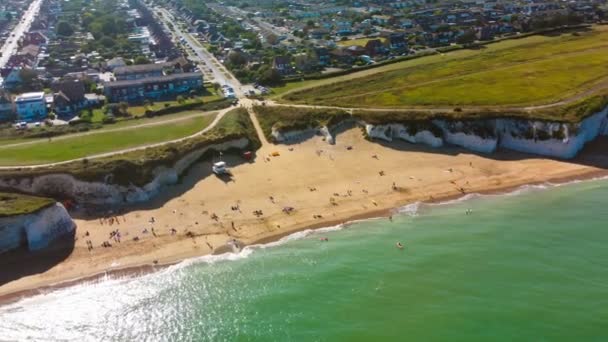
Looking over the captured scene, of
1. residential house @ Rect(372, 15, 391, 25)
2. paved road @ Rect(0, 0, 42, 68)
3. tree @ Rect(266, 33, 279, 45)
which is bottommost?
paved road @ Rect(0, 0, 42, 68)

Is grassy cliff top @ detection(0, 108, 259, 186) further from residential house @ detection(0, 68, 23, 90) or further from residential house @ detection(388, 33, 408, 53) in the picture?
residential house @ detection(388, 33, 408, 53)

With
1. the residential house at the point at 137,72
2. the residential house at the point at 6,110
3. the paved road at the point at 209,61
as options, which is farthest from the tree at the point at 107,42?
the residential house at the point at 6,110

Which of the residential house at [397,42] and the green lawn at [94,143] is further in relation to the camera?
the residential house at [397,42]

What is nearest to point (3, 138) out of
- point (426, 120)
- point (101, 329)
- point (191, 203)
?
point (191, 203)

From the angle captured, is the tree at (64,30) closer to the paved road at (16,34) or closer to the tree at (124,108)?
the paved road at (16,34)

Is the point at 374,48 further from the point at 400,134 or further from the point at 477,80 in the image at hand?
the point at 400,134

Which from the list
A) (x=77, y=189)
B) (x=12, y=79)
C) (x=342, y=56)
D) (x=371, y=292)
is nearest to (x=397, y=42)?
(x=342, y=56)

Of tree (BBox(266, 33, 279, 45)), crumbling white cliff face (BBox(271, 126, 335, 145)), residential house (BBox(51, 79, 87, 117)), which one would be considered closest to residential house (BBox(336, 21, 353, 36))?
tree (BBox(266, 33, 279, 45))
